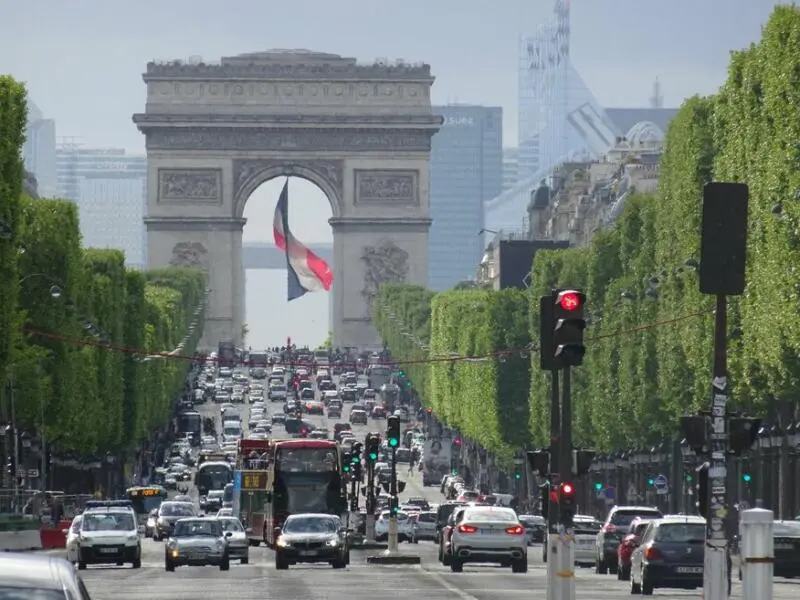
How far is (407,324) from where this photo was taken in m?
178

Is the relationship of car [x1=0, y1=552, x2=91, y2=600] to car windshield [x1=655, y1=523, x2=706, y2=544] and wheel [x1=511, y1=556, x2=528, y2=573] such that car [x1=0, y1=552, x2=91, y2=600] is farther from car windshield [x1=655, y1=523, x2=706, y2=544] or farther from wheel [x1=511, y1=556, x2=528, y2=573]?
wheel [x1=511, y1=556, x2=528, y2=573]

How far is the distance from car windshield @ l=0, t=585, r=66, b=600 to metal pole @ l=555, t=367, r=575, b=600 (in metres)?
16.2

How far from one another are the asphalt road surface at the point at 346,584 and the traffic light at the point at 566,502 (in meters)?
4.07

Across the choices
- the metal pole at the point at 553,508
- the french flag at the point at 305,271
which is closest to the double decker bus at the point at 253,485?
the metal pole at the point at 553,508

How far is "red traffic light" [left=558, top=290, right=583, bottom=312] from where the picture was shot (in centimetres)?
2842

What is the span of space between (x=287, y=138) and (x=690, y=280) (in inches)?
5052

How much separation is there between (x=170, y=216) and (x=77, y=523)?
14187cm

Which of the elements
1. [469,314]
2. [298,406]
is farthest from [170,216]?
[469,314]

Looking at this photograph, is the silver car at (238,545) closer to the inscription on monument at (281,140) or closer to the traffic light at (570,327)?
the traffic light at (570,327)

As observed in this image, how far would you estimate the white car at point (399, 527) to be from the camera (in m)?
83.5

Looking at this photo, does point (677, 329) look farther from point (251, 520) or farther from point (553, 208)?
point (553, 208)

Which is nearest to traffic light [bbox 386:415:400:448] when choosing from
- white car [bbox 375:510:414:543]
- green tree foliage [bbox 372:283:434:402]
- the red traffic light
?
white car [bbox 375:510:414:543]

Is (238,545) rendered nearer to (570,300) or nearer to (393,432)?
(393,432)

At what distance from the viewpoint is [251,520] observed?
79500mm
